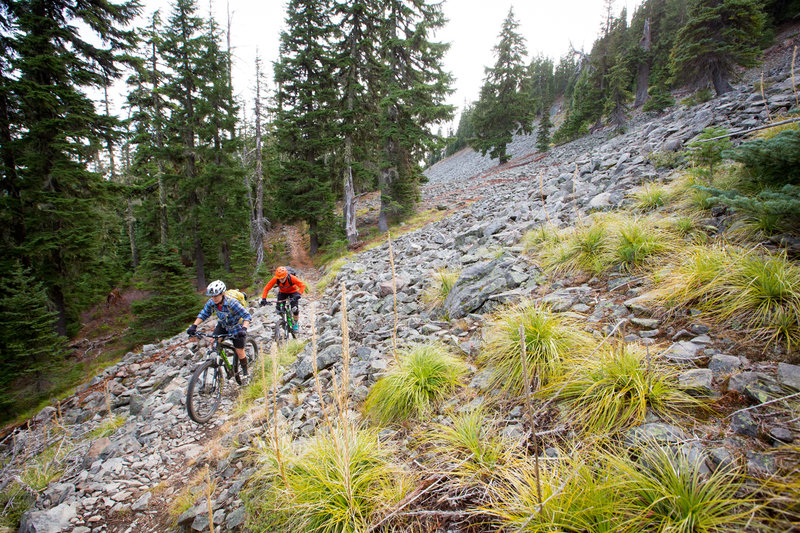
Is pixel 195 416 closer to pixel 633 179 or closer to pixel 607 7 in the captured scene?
pixel 633 179

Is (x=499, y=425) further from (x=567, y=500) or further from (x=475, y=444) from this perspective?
(x=567, y=500)

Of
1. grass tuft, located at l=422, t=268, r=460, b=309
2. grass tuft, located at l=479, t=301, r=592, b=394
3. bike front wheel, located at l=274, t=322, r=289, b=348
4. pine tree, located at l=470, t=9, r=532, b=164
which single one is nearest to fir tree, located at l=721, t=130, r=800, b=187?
grass tuft, located at l=479, t=301, r=592, b=394

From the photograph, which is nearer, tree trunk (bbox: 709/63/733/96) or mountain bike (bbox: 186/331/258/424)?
mountain bike (bbox: 186/331/258/424)

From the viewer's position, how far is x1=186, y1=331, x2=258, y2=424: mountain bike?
5.58m

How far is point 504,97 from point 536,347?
35021 mm

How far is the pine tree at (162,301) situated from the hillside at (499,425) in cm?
719

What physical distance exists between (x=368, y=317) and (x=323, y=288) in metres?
6.77

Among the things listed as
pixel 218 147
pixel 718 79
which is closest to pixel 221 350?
pixel 218 147

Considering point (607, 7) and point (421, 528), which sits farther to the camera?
point (607, 7)

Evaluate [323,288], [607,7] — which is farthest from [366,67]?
[607,7]

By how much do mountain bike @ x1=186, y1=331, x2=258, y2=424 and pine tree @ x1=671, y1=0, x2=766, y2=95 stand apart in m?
21.3

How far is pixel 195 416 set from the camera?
17.9 feet

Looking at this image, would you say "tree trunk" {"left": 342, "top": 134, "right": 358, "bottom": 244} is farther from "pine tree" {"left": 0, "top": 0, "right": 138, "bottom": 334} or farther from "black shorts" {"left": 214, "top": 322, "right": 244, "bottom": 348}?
"black shorts" {"left": 214, "top": 322, "right": 244, "bottom": 348}

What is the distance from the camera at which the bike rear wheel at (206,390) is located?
221 inches
